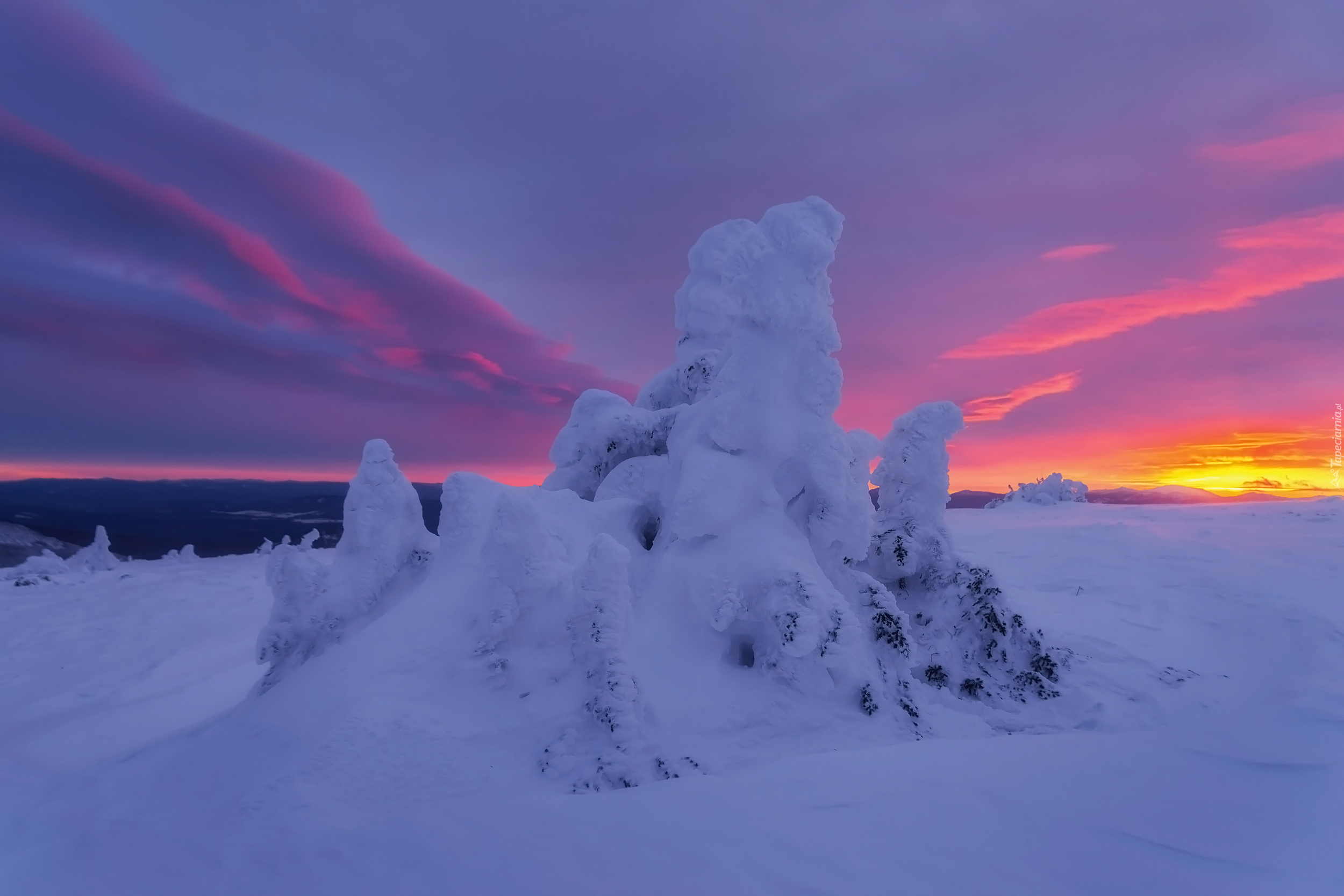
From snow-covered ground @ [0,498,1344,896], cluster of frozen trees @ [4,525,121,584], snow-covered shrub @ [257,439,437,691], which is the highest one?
snow-covered shrub @ [257,439,437,691]

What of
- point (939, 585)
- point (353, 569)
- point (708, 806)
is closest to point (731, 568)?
point (708, 806)

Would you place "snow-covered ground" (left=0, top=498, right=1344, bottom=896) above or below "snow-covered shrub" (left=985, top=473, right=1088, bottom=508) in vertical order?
below

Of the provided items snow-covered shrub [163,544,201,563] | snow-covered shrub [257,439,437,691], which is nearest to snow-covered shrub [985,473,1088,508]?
snow-covered shrub [257,439,437,691]

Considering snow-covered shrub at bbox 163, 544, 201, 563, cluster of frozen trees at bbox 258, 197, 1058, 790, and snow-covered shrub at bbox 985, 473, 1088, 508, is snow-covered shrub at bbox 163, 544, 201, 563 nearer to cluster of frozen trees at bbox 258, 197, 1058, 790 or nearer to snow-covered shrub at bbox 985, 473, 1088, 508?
cluster of frozen trees at bbox 258, 197, 1058, 790

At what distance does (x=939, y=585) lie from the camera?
9.48 metres

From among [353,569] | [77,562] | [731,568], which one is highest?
[731,568]

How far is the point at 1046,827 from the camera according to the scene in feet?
12.4

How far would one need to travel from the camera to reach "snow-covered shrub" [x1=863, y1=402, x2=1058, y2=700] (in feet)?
28.4

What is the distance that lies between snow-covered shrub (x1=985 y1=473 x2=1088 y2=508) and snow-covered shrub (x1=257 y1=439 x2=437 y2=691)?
32.7 metres

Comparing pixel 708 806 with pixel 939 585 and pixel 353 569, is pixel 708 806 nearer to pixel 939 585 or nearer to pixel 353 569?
pixel 939 585

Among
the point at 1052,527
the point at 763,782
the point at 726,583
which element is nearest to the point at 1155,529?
the point at 1052,527

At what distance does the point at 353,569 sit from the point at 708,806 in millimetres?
6783

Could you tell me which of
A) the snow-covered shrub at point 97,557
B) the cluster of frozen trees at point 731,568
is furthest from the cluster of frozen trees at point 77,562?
the cluster of frozen trees at point 731,568

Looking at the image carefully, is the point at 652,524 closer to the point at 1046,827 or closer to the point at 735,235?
the point at 735,235
